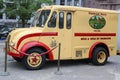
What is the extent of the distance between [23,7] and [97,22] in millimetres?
Result: 16339

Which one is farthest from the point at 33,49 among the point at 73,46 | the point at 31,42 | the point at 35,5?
the point at 35,5

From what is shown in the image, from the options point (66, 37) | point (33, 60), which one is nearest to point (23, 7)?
point (66, 37)

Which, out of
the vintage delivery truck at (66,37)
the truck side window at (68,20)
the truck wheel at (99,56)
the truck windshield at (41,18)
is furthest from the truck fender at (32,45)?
the truck wheel at (99,56)

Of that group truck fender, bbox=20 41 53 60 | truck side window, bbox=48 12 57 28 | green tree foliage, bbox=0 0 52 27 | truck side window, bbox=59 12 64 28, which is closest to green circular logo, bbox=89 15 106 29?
truck side window, bbox=59 12 64 28

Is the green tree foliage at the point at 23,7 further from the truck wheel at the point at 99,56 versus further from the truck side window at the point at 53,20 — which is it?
the truck side window at the point at 53,20

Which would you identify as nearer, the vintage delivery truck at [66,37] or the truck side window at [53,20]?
the vintage delivery truck at [66,37]

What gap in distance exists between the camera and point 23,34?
489 inches

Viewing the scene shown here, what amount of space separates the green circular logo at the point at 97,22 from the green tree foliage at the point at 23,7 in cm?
1573

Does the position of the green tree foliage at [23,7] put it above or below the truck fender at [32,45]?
above

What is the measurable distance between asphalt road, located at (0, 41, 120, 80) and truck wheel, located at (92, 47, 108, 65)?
0.85 ft

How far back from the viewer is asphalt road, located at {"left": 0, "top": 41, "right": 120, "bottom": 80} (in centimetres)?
1120

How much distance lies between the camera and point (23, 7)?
97.3 feet

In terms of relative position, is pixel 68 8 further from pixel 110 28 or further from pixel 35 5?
pixel 35 5

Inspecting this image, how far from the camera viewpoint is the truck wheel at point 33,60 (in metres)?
12.4
